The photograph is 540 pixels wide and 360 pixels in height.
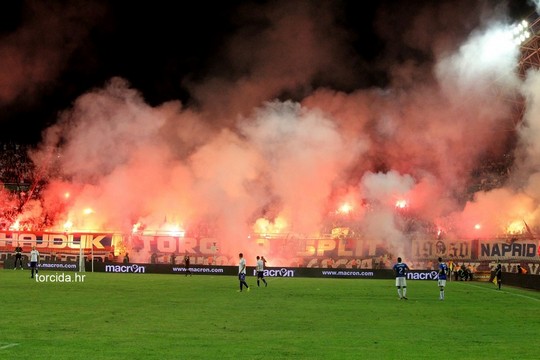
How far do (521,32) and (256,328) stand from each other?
2919 centimetres

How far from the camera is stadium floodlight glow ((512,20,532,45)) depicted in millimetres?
37656

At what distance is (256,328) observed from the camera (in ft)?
51.0

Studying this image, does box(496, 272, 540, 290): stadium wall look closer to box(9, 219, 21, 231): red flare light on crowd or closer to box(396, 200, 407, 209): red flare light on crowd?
box(396, 200, 407, 209): red flare light on crowd

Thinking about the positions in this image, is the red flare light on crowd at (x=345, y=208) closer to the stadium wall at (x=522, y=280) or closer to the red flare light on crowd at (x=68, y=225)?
the red flare light on crowd at (x=68, y=225)

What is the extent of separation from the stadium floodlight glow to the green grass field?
1856cm

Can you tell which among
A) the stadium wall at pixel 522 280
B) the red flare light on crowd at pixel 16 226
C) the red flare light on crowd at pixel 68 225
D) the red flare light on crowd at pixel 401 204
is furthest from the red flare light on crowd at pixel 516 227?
the red flare light on crowd at pixel 16 226

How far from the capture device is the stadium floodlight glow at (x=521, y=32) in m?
37.7

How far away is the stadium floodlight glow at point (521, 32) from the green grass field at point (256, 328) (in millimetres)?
18562

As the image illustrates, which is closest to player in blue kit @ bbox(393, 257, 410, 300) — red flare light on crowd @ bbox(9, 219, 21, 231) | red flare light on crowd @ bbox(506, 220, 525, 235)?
red flare light on crowd @ bbox(506, 220, 525, 235)

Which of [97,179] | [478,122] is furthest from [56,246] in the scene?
[478,122]

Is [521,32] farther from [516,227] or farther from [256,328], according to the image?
[256,328]

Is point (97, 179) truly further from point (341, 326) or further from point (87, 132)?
point (341, 326)

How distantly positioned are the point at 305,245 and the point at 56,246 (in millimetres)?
22474

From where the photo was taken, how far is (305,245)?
59406 millimetres
